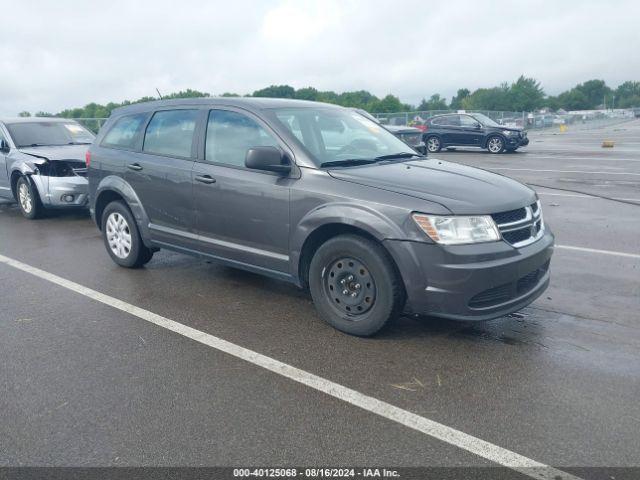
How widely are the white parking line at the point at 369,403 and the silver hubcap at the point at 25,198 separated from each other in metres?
5.21

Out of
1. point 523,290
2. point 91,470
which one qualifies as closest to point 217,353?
point 91,470

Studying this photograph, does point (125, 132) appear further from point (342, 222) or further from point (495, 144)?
point (495, 144)

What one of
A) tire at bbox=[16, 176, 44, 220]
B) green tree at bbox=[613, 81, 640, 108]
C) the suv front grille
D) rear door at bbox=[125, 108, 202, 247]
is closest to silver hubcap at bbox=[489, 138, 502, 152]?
tire at bbox=[16, 176, 44, 220]

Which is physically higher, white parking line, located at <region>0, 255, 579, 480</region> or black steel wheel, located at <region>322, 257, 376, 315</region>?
black steel wheel, located at <region>322, 257, 376, 315</region>

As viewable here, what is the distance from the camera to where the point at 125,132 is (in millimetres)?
6395

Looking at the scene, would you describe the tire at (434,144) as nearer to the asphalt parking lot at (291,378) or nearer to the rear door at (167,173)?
the asphalt parking lot at (291,378)

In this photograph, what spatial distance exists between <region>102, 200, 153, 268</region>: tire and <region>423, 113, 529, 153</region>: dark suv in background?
59.2 feet

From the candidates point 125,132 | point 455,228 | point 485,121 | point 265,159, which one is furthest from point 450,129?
point 455,228

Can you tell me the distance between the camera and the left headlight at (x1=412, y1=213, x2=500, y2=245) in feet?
13.1

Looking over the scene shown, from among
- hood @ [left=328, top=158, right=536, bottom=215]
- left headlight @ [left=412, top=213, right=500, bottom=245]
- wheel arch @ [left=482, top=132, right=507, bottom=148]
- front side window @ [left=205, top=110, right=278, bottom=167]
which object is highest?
front side window @ [left=205, top=110, right=278, bottom=167]

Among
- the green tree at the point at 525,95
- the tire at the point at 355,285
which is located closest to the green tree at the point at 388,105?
the green tree at the point at 525,95

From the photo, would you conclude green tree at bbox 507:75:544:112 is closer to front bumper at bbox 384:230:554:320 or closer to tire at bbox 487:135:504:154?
tire at bbox 487:135:504:154

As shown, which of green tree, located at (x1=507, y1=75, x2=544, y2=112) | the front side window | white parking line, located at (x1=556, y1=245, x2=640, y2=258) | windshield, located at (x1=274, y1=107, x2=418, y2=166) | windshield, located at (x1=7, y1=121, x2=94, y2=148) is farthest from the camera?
green tree, located at (x1=507, y1=75, x2=544, y2=112)

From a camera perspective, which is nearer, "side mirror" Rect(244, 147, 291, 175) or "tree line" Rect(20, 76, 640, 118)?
"side mirror" Rect(244, 147, 291, 175)
